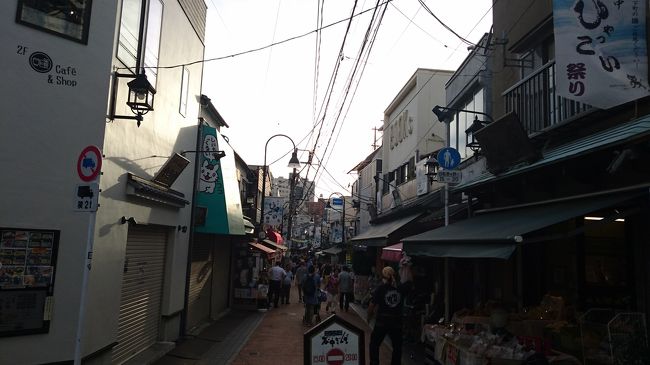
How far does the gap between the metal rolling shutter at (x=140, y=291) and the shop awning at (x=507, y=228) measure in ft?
17.4

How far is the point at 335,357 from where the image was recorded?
5.86 meters

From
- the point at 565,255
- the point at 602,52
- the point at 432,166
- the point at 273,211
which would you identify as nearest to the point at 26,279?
the point at 602,52

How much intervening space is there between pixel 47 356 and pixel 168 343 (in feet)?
15.4

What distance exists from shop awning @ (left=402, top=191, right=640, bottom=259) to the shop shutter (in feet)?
22.8

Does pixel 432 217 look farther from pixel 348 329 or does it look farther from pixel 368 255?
pixel 368 255

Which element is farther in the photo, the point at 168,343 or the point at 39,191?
the point at 168,343

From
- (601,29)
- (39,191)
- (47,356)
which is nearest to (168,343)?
(47,356)

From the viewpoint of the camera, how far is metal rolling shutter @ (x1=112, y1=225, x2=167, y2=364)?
29.1 feet

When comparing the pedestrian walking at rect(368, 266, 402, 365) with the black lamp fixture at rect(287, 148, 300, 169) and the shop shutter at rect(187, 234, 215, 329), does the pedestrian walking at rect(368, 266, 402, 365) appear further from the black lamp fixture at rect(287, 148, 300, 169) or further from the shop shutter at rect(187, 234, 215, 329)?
the black lamp fixture at rect(287, 148, 300, 169)

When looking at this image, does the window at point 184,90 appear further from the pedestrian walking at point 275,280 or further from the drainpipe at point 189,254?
the pedestrian walking at point 275,280

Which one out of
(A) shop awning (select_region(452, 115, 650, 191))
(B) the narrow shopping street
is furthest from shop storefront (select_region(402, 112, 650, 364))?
(B) the narrow shopping street

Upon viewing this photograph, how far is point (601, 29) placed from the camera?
648cm

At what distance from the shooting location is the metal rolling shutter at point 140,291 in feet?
29.1

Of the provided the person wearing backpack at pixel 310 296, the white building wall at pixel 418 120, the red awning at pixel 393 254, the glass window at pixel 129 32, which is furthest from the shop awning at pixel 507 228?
the white building wall at pixel 418 120
